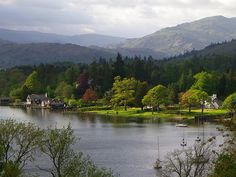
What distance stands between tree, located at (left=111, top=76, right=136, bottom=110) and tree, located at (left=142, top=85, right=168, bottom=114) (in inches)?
293

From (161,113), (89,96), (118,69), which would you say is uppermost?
(118,69)

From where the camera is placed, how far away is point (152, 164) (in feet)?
249

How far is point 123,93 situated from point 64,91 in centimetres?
3595

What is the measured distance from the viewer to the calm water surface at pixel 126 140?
7494 centimetres

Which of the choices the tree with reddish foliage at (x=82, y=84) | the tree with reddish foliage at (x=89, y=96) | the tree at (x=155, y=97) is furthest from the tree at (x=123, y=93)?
the tree with reddish foliage at (x=82, y=84)

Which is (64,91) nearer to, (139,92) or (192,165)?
(139,92)

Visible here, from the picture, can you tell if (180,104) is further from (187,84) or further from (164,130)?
(164,130)

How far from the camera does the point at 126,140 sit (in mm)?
102312

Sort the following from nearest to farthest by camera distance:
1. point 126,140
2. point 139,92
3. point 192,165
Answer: point 192,165, point 126,140, point 139,92

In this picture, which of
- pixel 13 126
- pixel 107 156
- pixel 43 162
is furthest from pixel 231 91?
pixel 13 126

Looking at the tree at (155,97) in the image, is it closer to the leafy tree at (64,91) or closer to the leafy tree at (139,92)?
the leafy tree at (139,92)

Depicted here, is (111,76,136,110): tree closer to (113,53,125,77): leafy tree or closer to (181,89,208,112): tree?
(181,89,208,112): tree

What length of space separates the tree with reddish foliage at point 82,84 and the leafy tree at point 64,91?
2.74m

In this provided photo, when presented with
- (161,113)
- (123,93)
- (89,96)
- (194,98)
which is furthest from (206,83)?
(89,96)
